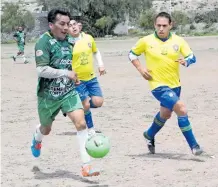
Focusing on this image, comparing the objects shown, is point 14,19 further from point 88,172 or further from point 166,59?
point 88,172

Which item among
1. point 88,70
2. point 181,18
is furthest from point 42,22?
point 88,70

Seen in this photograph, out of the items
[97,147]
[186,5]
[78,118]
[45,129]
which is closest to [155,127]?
[45,129]

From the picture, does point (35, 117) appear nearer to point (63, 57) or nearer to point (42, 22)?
point (63, 57)

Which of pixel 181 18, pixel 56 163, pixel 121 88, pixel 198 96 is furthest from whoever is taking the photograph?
pixel 181 18

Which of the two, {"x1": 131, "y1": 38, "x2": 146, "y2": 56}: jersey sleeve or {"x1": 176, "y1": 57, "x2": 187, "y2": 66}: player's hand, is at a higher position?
{"x1": 131, "y1": 38, "x2": 146, "y2": 56}: jersey sleeve

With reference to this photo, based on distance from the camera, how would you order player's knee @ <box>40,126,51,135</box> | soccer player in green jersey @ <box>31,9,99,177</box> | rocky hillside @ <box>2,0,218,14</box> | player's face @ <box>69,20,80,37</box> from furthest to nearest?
rocky hillside @ <box>2,0,218,14</box>
player's face @ <box>69,20,80,37</box>
player's knee @ <box>40,126,51,135</box>
soccer player in green jersey @ <box>31,9,99,177</box>

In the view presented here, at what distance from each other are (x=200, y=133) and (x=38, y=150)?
322 cm

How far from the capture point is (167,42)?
8383 millimetres

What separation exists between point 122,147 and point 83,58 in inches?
67.7

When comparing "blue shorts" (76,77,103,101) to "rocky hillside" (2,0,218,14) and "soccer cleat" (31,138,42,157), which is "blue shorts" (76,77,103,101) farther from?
"rocky hillside" (2,0,218,14)

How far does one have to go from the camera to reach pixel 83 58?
32.3ft

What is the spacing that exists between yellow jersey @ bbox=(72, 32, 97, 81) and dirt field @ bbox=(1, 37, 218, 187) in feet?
3.63

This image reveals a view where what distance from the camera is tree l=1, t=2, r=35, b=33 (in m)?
81.4

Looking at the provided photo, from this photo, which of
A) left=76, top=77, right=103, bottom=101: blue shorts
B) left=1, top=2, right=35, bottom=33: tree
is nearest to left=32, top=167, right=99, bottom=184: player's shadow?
left=76, top=77, right=103, bottom=101: blue shorts
